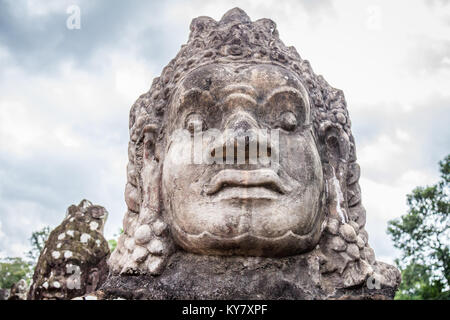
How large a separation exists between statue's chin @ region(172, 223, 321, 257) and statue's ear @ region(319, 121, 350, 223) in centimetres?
49

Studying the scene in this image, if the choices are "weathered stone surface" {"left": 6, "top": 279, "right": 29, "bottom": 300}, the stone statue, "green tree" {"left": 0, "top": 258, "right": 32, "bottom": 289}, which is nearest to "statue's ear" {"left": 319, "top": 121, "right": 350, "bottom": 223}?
the stone statue

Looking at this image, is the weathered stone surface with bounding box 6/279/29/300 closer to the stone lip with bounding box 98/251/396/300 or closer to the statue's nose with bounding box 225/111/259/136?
the stone lip with bounding box 98/251/396/300

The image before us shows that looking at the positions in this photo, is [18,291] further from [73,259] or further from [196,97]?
[196,97]

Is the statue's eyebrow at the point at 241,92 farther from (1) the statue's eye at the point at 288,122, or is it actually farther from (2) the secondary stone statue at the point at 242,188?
(1) the statue's eye at the point at 288,122

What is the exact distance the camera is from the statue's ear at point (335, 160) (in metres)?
2.92

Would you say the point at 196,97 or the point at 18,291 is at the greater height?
the point at 196,97

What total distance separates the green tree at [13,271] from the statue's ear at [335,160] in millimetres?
20886

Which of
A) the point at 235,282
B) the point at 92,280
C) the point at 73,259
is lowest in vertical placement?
the point at 235,282

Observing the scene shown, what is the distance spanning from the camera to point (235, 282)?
7.79 feet

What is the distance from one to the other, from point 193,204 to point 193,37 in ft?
5.37

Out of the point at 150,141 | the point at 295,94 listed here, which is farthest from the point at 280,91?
the point at 150,141

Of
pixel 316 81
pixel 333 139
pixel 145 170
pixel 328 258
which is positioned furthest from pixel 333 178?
pixel 145 170

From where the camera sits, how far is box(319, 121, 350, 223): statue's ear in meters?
2.92

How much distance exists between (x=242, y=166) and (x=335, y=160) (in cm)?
98
